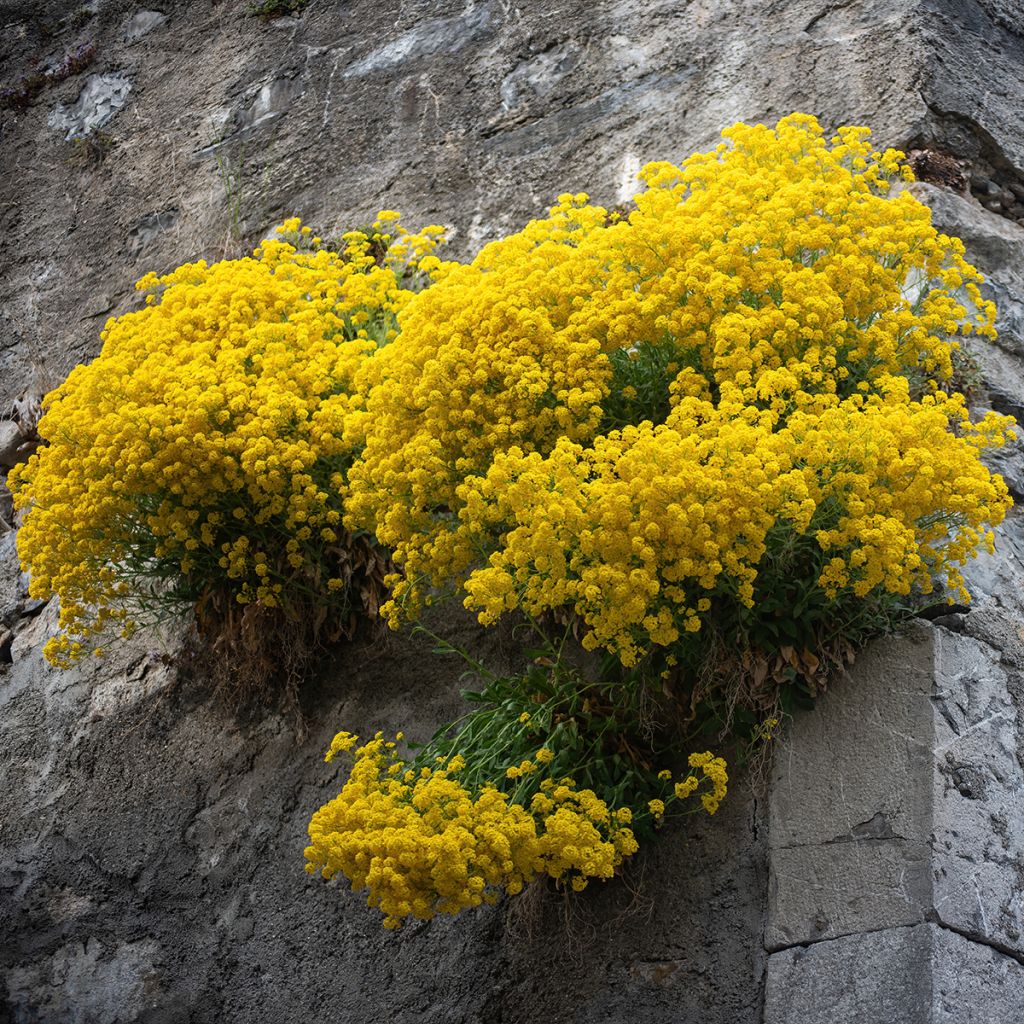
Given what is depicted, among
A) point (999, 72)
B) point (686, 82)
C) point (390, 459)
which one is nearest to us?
point (390, 459)

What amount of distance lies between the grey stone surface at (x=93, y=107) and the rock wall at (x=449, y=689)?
0.03 m

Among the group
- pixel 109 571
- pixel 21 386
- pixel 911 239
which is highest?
pixel 911 239

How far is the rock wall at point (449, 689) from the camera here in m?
3.21

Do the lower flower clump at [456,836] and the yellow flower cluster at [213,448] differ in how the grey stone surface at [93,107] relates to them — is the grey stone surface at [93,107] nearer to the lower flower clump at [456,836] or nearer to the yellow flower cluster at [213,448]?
the yellow flower cluster at [213,448]

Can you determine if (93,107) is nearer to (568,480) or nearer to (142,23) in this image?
(142,23)

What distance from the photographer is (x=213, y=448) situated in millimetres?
4004

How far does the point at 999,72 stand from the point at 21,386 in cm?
540

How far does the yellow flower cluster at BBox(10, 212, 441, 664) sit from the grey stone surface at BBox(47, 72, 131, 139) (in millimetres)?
3843

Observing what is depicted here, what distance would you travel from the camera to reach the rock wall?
3.21 metres

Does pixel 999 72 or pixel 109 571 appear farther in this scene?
pixel 999 72

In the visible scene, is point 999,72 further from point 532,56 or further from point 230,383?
point 230,383

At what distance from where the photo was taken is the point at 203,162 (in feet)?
23.4

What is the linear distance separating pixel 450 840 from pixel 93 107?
6.71 meters

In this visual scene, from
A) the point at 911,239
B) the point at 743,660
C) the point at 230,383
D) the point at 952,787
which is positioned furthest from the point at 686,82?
the point at 952,787
